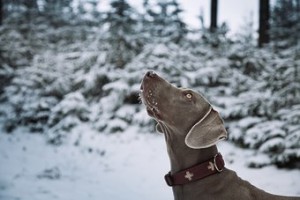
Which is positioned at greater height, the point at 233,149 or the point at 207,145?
the point at 207,145

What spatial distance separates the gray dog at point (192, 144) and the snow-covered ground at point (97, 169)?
8.68 feet

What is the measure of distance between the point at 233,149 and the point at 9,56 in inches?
348

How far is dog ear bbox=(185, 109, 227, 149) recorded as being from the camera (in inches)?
102

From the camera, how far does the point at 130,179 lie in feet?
20.3

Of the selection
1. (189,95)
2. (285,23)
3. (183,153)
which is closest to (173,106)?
(189,95)

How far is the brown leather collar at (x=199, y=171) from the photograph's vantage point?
2.68 m

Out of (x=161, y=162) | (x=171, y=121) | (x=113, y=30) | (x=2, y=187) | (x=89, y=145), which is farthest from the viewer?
(x=113, y=30)

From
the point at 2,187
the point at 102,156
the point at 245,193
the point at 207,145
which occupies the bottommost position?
the point at 102,156

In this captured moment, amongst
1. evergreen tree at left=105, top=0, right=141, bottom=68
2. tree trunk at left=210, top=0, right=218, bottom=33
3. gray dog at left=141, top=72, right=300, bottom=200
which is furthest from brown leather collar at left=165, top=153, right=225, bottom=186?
tree trunk at left=210, top=0, right=218, bottom=33

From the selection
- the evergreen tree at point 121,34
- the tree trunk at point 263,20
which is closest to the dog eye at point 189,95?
the evergreen tree at point 121,34

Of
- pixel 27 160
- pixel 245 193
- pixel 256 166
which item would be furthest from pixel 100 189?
pixel 245 193

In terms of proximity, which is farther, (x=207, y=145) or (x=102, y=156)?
(x=102, y=156)

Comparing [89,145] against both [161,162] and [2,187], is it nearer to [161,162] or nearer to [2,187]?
[161,162]

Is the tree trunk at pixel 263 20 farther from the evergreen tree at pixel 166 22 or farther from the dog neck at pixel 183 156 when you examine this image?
the dog neck at pixel 183 156
